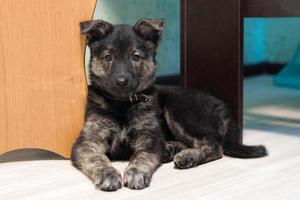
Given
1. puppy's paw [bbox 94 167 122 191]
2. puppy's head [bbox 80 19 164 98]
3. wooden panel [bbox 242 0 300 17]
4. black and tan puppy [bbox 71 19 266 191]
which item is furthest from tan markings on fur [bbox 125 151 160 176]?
wooden panel [bbox 242 0 300 17]

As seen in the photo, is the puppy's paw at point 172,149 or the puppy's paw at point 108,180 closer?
the puppy's paw at point 108,180

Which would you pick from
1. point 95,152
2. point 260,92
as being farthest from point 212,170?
point 260,92

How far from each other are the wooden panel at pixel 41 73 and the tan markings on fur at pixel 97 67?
7 cm

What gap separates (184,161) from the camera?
2184 millimetres

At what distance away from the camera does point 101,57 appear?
2275mm

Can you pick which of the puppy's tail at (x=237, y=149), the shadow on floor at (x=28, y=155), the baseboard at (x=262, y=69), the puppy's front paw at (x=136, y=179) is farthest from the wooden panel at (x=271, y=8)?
the baseboard at (x=262, y=69)

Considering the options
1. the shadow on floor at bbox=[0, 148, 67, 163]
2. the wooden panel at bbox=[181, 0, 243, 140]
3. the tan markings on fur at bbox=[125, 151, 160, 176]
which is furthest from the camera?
the wooden panel at bbox=[181, 0, 243, 140]

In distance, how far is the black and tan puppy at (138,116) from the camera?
219cm

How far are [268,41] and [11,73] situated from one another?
3612 millimetres

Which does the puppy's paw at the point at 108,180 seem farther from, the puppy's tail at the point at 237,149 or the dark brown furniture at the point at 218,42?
the dark brown furniture at the point at 218,42

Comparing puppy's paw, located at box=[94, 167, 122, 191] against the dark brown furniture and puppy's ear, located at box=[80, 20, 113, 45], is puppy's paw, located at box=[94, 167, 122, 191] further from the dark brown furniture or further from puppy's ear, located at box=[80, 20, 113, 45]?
the dark brown furniture

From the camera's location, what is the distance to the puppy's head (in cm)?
220

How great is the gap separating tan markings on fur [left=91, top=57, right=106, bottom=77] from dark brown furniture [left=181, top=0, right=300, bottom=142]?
622 mm

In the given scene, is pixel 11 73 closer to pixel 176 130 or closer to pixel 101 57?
pixel 101 57
